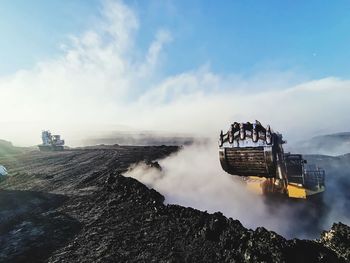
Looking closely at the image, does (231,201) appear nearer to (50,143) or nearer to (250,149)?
(250,149)

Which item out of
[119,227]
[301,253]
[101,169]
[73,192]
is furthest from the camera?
[101,169]

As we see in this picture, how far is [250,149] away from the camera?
35.7 feet

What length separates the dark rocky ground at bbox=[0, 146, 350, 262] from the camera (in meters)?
8.00

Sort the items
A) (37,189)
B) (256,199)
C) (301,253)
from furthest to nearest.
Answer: (37,189), (256,199), (301,253)

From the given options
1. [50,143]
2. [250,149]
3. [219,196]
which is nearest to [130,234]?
[250,149]

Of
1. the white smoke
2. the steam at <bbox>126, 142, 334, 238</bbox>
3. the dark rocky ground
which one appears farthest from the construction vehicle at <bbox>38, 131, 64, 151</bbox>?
the dark rocky ground

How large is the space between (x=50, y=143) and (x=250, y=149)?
129 ft

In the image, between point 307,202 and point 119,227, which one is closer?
point 119,227

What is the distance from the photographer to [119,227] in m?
11.1

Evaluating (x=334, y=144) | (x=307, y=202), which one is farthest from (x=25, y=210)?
(x=334, y=144)

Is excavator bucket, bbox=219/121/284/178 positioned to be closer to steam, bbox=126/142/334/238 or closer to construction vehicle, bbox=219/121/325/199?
construction vehicle, bbox=219/121/325/199

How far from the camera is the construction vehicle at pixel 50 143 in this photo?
44.4 meters

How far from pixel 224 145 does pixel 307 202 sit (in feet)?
18.6

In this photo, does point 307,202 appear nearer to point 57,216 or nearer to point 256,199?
point 256,199
